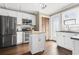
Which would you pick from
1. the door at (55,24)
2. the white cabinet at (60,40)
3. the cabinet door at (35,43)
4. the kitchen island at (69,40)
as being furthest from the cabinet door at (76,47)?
the cabinet door at (35,43)

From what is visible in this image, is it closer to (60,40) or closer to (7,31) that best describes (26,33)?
(7,31)

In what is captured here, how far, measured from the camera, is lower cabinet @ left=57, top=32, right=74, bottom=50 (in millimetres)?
1514

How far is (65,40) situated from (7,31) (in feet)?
3.41

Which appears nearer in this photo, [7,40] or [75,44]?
[75,44]

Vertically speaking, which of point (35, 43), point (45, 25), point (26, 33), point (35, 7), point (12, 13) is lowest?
point (35, 43)

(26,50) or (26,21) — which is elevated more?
(26,21)

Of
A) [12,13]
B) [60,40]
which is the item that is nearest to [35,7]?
[12,13]

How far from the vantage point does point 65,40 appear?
5.24 ft

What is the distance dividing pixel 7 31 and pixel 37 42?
57 cm

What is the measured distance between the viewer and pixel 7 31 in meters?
1.61

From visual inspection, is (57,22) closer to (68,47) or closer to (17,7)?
(68,47)

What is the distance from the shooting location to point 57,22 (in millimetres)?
1631

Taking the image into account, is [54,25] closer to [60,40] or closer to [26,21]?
[60,40]

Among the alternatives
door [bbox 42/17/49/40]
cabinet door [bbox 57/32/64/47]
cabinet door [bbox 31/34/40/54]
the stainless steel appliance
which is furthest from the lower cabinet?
the stainless steel appliance
